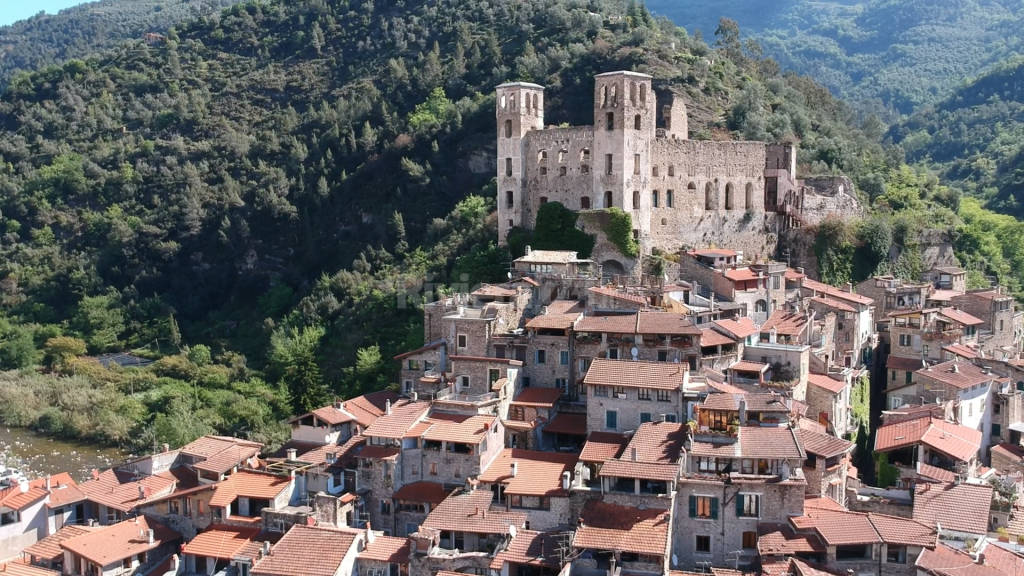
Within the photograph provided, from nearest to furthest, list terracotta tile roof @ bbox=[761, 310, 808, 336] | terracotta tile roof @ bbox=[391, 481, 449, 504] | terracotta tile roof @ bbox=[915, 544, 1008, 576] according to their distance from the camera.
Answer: terracotta tile roof @ bbox=[915, 544, 1008, 576] < terracotta tile roof @ bbox=[391, 481, 449, 504] < terracotta tile roof @ bbox=[761, 310, 808, 336]

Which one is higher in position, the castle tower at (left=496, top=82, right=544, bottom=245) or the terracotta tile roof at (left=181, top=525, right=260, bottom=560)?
the castle tower at (left=496, top=82, right=544, bottom=245)

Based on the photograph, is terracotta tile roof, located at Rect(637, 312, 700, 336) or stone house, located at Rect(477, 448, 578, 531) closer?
stone house, located at Rect(477, 448, 578, 531)

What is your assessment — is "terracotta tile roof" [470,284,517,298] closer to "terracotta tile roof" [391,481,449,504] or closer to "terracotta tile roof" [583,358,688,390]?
"terracotta tile roof" [583,358,688,390]

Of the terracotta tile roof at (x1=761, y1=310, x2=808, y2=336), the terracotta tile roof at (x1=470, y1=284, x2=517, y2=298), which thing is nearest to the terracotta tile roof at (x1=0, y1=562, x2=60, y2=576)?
the terracotta tile roof at (x1=470, y1=284, x2=517, y2=298)

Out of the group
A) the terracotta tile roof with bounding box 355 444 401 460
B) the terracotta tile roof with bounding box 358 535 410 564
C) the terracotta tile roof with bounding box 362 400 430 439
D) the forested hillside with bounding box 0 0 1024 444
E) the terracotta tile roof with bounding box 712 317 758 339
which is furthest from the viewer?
the forested hillside with bounding box 0 0 1024 444

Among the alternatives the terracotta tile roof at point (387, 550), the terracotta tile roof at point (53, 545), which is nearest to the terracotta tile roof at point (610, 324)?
the terracotta tile roof at point (387, 550)
